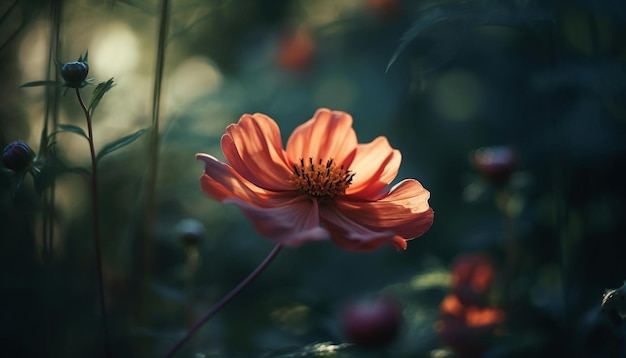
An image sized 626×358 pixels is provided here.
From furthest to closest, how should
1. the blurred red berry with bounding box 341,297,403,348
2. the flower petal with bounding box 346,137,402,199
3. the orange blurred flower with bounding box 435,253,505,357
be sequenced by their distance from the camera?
1. the orange blurred flower with bounding box 435,253,505,357
2. the blurred red berry with bounding box 341,297,403,348
3. the flower petal with bounding box 346,137,402,199

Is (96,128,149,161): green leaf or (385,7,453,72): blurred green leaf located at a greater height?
(385,7,453,72): blurred green leaf

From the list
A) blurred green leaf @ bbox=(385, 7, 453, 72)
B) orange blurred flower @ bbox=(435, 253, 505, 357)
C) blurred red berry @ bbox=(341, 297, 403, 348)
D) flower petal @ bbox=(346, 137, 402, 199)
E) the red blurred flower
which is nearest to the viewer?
blurred green leaf @ bbox=(385, 7, 453, 72)

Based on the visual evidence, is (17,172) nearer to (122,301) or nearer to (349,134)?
(349,134)

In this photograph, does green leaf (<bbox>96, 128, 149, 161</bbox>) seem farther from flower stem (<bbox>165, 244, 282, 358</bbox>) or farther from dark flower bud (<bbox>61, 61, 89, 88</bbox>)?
flower stem (<bbox>165, 244, 282, 358</bbox>)

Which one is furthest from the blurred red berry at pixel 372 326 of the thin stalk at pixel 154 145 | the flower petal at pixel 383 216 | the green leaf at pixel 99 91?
the green leaf at pixel 99 91

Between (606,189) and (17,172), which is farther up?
(606,189)

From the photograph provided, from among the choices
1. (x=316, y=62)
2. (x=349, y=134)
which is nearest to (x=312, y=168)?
(x=349, y=134)

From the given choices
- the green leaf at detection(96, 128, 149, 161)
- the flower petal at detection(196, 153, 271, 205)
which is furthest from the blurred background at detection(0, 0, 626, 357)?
the flower petal at detection(196, 153, 271, 205)
